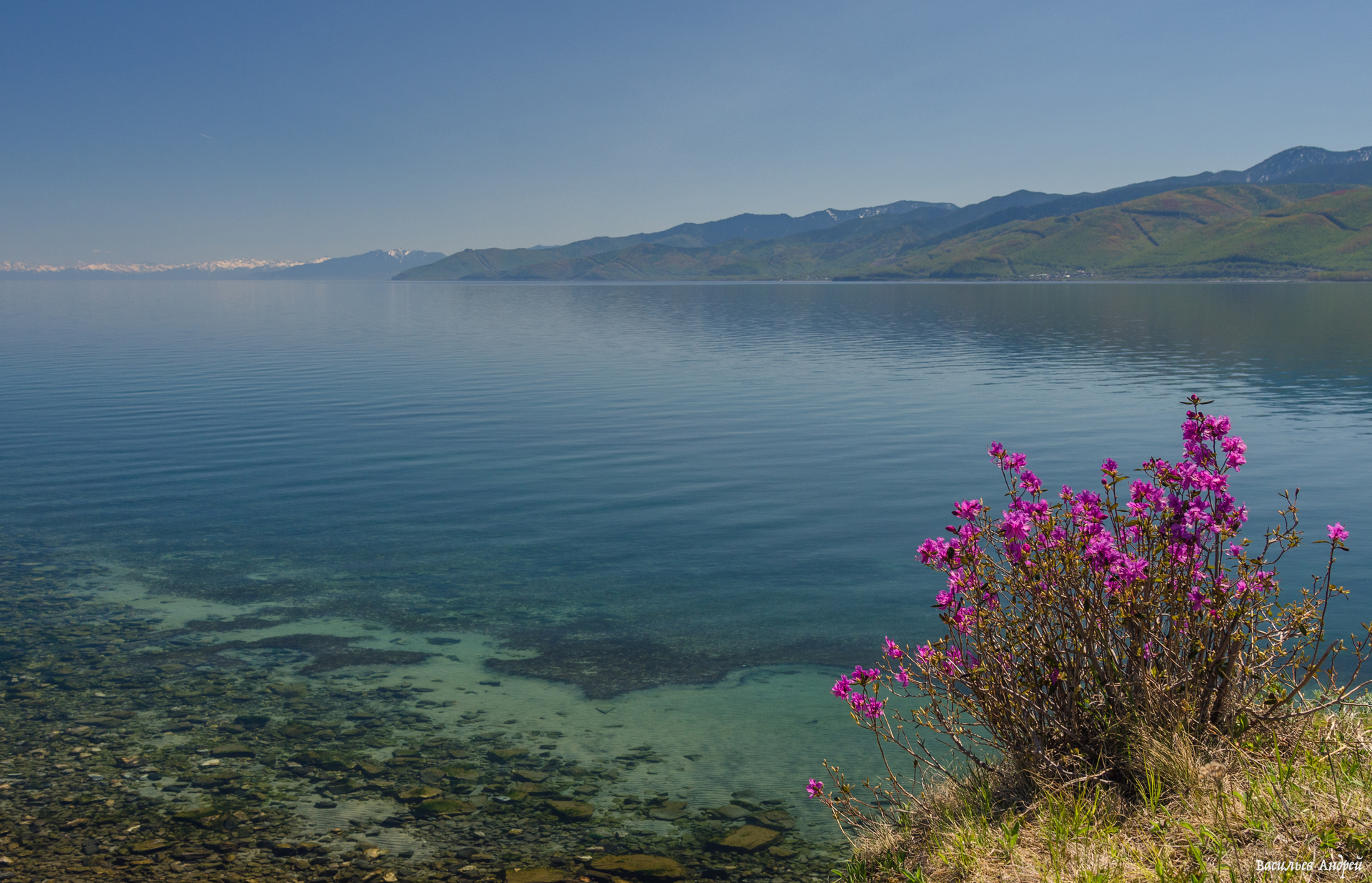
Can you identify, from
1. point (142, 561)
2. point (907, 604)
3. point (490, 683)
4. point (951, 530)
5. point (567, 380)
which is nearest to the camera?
point (951, 530)

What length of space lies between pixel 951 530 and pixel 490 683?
871 centimetres

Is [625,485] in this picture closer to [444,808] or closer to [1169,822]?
[444,808]

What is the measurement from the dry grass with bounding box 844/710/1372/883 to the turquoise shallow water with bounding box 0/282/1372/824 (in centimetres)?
331

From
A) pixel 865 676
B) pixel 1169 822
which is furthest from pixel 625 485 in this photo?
pixel 1169 822

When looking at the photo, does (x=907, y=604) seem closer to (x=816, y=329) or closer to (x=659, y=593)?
(x=659, y=593)

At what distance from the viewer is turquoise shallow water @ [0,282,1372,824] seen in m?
14.5

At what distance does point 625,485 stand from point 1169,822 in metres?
19.9

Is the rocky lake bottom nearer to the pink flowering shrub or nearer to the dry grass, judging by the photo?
the dry grass

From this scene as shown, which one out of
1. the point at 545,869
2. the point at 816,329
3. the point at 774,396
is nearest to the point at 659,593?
the point at 545,869

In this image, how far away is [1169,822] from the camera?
22.0ft

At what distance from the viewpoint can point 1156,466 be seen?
7125 millimetres

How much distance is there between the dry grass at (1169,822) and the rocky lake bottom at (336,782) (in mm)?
1905

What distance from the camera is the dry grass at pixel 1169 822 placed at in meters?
6.08

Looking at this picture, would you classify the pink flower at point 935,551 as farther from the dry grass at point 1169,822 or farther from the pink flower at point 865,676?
the dry grass at point 1169,822
